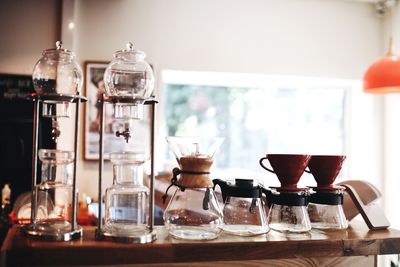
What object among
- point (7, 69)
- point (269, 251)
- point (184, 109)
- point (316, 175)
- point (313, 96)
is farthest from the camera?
point (184, 109)

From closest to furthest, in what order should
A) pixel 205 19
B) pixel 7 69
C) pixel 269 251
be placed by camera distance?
pixel 269 251 → pixel 7 69 → pixel 205 19

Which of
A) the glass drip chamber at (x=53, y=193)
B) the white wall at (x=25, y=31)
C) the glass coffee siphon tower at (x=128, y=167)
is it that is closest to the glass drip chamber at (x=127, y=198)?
the glass coffee siphon tower at (x=128, y=167)

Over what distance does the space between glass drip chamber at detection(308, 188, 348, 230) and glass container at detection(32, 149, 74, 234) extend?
29.0 inches

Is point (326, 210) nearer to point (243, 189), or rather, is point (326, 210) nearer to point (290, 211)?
point (290, 211)

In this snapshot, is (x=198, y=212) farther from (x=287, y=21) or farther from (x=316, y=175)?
(x=287, y=21)

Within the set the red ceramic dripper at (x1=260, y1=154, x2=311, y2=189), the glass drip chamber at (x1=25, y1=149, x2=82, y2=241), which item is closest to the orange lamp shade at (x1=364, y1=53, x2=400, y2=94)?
the red ceramic dripper at (x1=260, y1=154, x2=311, y2=189)

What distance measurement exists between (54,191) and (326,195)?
807mm

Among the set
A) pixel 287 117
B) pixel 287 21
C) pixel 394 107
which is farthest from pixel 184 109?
pixel 394 107

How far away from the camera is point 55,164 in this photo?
3.91ft

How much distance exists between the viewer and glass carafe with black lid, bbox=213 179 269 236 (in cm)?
124

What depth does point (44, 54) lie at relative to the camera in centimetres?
122

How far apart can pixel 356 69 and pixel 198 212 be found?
3965 millimetres

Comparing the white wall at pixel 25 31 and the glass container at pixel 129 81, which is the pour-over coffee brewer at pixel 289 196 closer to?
the glass container at pixel 129 81

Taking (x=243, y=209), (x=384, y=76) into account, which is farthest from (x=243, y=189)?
(x=384, y=76)
